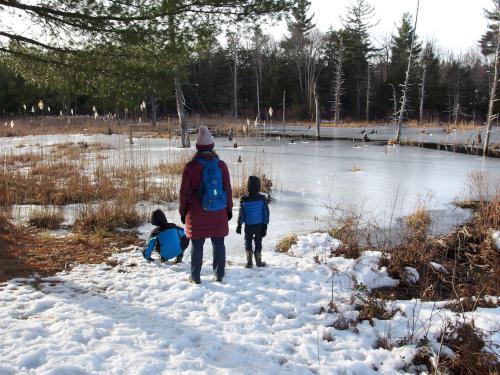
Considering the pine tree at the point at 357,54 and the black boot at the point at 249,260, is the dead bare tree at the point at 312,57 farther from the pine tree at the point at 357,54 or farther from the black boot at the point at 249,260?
the black boot at the point at 249,260

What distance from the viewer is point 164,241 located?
4.70 m

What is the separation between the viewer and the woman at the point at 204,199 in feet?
12.9

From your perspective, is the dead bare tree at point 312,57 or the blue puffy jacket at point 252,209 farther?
the dead bare tree at point 312,57

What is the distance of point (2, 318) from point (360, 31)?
44.2 meters

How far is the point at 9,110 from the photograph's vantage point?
35625 mm

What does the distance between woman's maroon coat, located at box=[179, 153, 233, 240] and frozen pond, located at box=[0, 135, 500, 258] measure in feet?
4.75

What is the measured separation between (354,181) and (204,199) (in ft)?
21.2

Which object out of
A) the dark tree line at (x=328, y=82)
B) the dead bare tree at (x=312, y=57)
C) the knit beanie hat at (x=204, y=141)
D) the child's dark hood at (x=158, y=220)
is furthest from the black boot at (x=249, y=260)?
the dead bare tree at (x=312, y=57)

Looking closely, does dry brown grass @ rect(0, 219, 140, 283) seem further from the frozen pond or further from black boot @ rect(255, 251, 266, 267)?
black boot @ rect(255, 251, 266, 267)

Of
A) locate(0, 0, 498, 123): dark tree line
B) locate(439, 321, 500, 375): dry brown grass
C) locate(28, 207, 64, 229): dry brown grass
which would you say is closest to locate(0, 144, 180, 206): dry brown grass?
locate(28, 207, 64, 229): dry brown grass

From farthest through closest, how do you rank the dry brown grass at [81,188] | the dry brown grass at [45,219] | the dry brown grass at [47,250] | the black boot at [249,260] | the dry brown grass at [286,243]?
the dry brown grass at [81,188]
the dry brown grass at [45,219]
the dry brown grass at [286,243]
the black boot at [249,260]
the dry brown grass at [47,250]

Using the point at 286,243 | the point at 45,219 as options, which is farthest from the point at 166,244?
the point at 45,219

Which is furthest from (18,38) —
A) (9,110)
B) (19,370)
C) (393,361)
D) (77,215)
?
(9,110)

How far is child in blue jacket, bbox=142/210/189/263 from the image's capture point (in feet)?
15.4
